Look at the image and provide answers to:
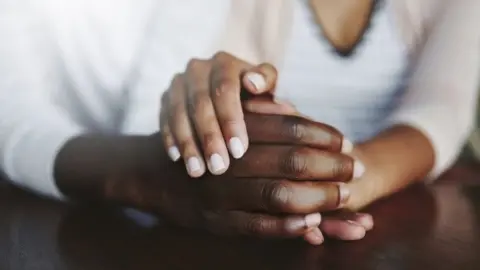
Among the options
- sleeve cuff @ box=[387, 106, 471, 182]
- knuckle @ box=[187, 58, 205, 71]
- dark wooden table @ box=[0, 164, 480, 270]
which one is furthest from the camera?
sleeve cuff @ box=[387, 106, 471, 182]

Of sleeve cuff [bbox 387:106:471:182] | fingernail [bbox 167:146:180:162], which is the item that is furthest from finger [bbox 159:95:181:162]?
sleeve cuff [bbox 387:106:471:182]

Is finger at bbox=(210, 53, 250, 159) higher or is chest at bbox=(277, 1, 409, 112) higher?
chest at bbox=(277, 1, 409, 112)

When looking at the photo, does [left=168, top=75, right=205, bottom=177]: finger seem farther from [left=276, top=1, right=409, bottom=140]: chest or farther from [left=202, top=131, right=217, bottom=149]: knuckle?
[left=276, top=1, right=409, bottom=140]: chest

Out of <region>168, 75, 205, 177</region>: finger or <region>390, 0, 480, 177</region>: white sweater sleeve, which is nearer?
<region>168, 75, 205, 177</region>: finger

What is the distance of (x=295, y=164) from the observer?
1.33 feet

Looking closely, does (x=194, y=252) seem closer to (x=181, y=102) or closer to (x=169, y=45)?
(x=181, y=102)

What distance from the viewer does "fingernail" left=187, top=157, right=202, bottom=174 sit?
43 cm

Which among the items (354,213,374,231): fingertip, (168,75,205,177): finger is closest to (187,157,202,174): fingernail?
(168,75,205,177): finger

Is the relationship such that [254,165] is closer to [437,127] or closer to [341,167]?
[341,167]

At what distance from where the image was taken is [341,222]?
1.37 ft

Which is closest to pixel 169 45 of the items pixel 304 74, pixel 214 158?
pixel 304 74

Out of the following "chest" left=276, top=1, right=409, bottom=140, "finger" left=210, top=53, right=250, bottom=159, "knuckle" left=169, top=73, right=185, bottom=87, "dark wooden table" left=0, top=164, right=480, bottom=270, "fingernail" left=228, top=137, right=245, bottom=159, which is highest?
"chest" left=276, top=1, right=409, bottom=140

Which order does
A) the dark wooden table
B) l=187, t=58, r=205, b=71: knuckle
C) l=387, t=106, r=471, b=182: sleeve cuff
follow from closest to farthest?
the dark wooden table, l=187, t=58, r=205, b=71: knuckle, l=387, t=106, r=471, b=182: sleeve cuff

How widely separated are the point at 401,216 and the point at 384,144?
0.11m
